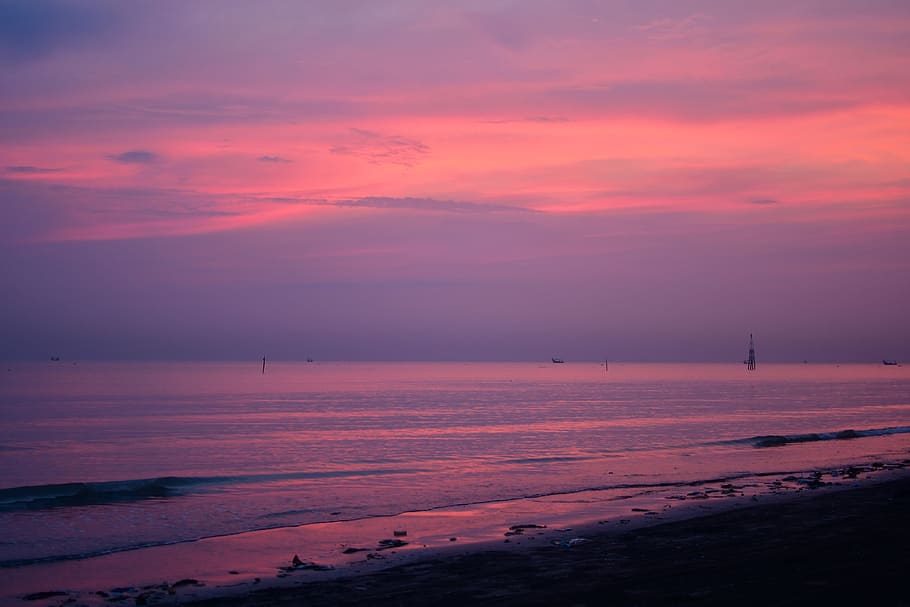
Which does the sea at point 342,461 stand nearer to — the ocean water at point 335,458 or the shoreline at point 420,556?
the ocean water at point 335,458

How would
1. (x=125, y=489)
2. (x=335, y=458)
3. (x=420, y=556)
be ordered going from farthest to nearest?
(x=335, y=458), (x=125, y=489), (x=420, y=556)

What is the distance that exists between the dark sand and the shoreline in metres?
0.08

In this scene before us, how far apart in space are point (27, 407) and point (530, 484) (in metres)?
62.5

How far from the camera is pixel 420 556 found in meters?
17.2

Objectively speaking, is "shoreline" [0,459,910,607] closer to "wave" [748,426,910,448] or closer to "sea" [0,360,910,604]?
"sea" [0,360,910,604]

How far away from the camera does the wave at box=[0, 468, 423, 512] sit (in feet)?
88.0

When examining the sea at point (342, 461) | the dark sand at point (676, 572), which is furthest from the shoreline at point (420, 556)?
the sea at point (342, 461)

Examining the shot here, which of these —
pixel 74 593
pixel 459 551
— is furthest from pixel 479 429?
pixel 74 593

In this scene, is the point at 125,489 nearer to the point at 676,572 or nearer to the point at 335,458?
the point at 335,458

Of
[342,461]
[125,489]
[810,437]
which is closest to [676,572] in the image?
[125,489]

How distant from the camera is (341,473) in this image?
109 feet

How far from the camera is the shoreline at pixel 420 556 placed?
45.9 ft

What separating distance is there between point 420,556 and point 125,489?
55.8ft

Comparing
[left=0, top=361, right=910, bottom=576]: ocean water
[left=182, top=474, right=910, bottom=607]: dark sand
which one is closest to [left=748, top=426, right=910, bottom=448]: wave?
[left=0, top=361, right=910, bottom=576]: ocean water
